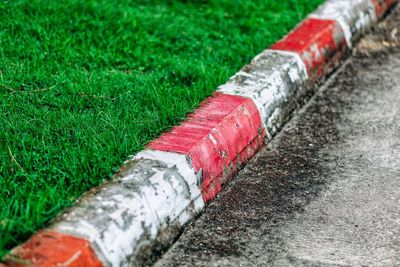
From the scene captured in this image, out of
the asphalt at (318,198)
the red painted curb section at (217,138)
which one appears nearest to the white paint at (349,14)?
the asphalt at (318,198)

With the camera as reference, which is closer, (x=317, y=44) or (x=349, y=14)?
(x=317, y=44)

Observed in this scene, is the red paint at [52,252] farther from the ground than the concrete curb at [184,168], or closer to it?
farther from the ground

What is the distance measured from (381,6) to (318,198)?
93.7 inches

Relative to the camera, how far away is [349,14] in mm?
4320

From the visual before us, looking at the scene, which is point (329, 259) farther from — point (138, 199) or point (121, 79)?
point (121, 79)

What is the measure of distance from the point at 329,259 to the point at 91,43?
1803mm

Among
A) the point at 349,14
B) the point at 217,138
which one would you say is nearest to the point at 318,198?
the point at 217,138

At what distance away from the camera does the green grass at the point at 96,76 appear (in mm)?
2500

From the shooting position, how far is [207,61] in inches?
143

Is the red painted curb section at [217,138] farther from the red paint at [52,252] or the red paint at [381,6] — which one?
the red paint at [381,6]

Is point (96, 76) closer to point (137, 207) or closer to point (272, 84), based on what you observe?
point (272, 84)

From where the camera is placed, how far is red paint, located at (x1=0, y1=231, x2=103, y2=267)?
6.73 feet

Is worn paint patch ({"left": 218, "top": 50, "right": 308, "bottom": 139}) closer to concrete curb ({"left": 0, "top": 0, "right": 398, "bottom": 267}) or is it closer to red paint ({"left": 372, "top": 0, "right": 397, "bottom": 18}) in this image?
concrete curb ({"left": 0, "top": 0, "right": 398, "bottom": 267})

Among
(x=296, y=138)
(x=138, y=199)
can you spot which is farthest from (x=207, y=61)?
(x=138, y=199)
